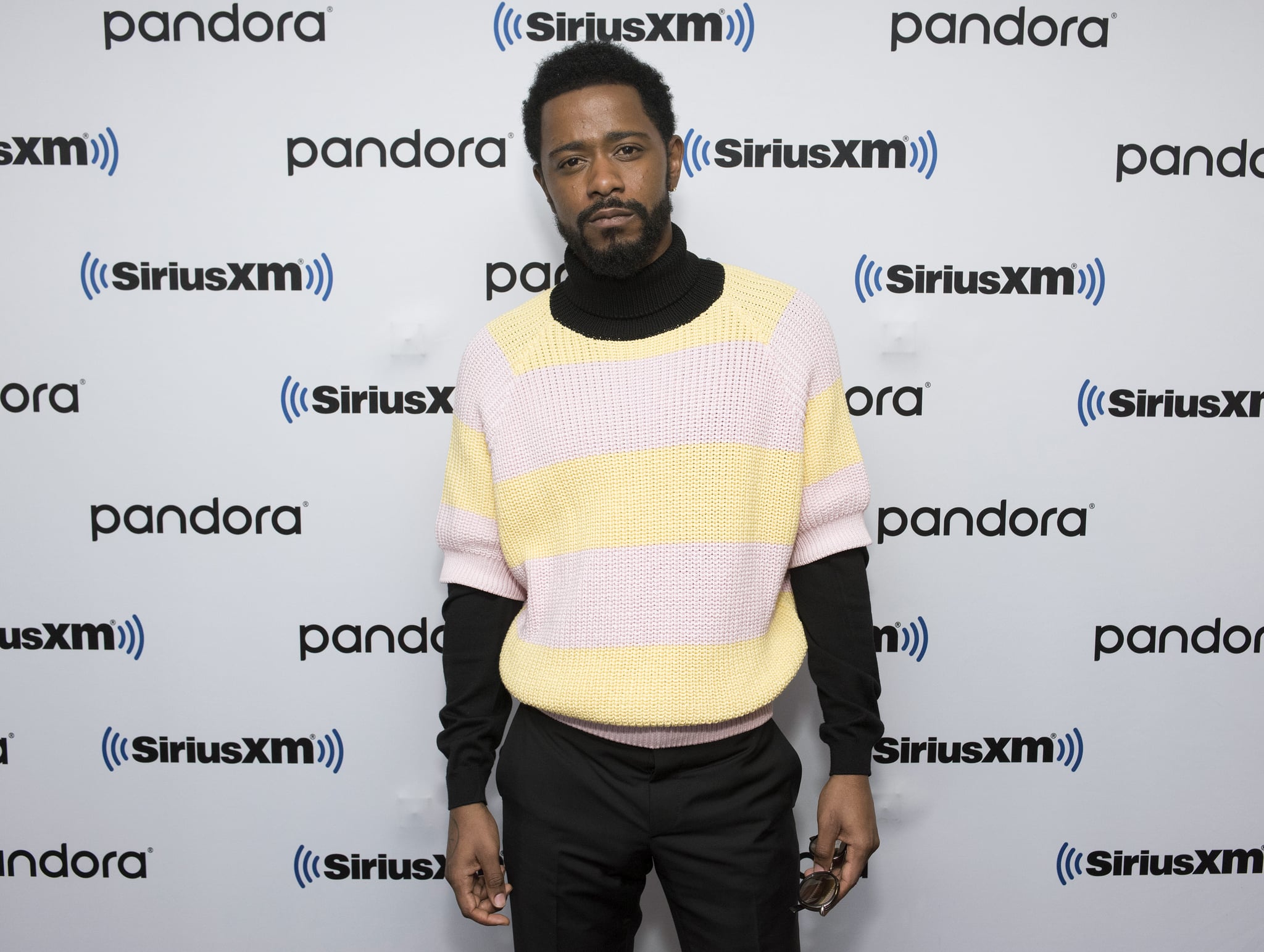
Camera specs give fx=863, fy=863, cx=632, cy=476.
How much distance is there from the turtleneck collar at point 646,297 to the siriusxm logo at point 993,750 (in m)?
1.08

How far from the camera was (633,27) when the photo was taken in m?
1.66

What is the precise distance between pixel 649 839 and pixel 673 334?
0.75 meters

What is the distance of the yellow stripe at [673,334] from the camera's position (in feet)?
4.25

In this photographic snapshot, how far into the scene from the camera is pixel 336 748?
1862 mm

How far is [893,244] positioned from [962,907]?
4.69 feet

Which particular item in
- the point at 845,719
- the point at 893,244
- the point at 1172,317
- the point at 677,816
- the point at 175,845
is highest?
the point at 893,244

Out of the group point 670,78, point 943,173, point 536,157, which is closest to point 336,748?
point 536,157

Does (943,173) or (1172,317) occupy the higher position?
(943,173)

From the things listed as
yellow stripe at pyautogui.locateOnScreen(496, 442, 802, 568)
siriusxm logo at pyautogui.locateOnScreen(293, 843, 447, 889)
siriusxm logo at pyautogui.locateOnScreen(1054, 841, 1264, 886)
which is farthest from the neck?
siriusxm logo at pyautogui.locateOnScreen(1054, 841, 1264, 886)

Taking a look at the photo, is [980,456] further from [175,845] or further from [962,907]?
[175,845]

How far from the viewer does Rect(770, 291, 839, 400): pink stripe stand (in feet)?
4.26

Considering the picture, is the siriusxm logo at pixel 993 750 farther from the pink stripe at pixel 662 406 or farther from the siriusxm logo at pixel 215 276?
the siriusxm logo at pixel 215 276

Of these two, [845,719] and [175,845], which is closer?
[845,719]

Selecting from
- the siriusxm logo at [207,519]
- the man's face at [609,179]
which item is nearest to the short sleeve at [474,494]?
the man's face at [609,179]
